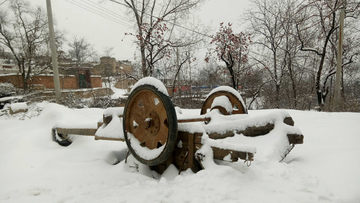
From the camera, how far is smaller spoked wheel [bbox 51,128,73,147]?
4.15 m

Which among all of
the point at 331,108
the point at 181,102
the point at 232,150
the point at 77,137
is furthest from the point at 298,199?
the point at 181,102

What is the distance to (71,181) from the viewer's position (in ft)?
8.07

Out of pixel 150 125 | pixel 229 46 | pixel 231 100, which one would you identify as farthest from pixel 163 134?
pixel 229 46

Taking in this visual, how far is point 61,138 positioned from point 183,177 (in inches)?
128

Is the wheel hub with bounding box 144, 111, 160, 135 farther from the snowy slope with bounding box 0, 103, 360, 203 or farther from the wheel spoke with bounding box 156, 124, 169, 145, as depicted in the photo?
the snowy slope with bounding box 0, 103, 360, 203

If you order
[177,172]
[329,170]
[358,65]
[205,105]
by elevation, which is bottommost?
[177,172]

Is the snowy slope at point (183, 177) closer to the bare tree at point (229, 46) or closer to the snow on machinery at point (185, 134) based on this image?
the snow on machinery at point (185, 134)

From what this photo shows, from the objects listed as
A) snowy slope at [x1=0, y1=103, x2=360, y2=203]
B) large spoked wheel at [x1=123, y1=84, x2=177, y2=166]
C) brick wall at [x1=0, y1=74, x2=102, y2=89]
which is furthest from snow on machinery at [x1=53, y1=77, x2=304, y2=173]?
brick wall at [x1=0, y1=74, x2=102, y2=89]

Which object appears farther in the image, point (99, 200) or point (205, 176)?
point (205, 176)

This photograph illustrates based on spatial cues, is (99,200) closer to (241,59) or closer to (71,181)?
(71,181)

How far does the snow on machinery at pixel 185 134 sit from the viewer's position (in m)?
2.44

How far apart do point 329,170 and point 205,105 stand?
2377mm

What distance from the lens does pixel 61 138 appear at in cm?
431

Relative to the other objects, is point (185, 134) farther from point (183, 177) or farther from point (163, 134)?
point (183, 177)
